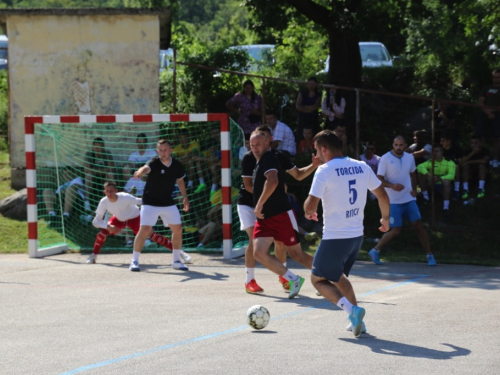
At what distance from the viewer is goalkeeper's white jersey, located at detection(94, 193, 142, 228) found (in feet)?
43.0

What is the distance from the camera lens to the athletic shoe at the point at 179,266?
487 inches

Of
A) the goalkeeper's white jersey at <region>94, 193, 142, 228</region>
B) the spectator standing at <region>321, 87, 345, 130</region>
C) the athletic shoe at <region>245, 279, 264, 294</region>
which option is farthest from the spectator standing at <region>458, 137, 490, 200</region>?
the athletic shoe at <region>245, 279, 264, 294</region>

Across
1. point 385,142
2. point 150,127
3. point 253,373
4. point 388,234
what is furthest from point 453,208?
point 253,373

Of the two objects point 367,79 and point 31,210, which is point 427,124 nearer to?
point 367,79

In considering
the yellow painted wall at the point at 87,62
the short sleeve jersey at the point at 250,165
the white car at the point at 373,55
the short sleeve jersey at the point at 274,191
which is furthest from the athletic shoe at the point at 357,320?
the white car at the point at 373,55

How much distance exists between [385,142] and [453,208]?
4580 mm

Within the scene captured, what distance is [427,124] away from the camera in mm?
20359

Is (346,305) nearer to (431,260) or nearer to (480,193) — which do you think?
(431,260)

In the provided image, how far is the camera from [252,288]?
402 inches

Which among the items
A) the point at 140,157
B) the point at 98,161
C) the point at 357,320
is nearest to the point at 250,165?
the point at 357,320

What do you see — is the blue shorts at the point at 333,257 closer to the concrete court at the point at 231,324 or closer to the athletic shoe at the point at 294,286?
the concrete court at the point at 231,324

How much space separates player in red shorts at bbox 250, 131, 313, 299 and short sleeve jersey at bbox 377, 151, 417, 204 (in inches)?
129

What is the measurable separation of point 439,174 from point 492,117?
6.74 ft

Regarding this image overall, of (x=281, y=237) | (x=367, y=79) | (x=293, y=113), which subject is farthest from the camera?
(x=367, y=79)
